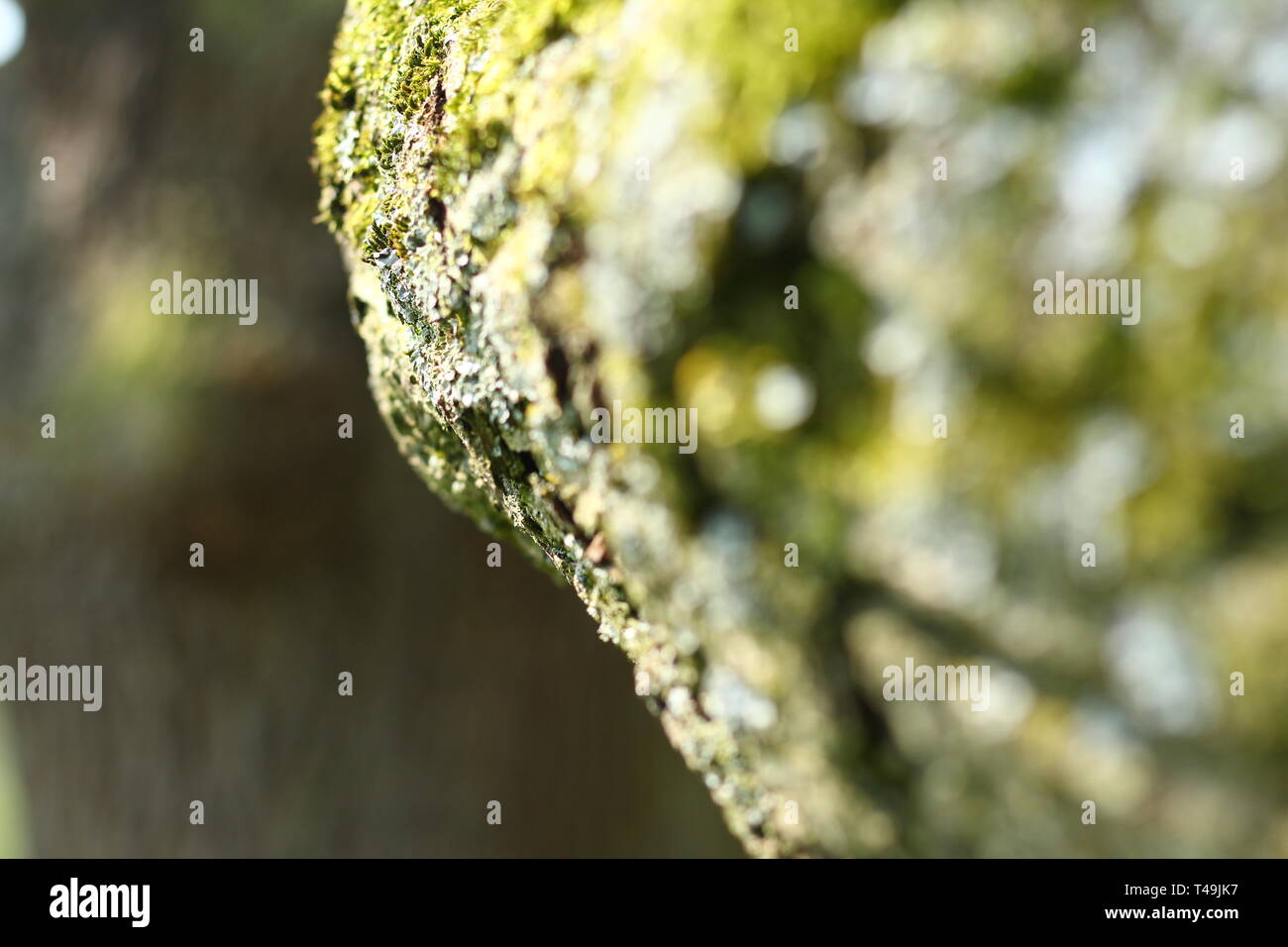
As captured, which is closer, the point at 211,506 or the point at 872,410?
the point at 872,410

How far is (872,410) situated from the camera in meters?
0.40

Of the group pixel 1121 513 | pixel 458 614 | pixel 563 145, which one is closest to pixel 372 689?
pixel 458 614

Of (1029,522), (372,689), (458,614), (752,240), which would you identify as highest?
(752,240)

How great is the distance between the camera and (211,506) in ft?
6.49

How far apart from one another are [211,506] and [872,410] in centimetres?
182

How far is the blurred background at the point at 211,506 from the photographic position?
6.33 feet

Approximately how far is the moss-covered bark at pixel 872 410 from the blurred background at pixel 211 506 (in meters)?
1.54

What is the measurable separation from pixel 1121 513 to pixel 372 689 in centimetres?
196

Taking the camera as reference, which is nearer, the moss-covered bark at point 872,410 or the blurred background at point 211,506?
the moss-covered bark at point 872,410

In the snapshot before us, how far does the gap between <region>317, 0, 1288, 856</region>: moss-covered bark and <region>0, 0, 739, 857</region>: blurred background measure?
1538 mm

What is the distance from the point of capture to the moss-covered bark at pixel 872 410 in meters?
0.35
